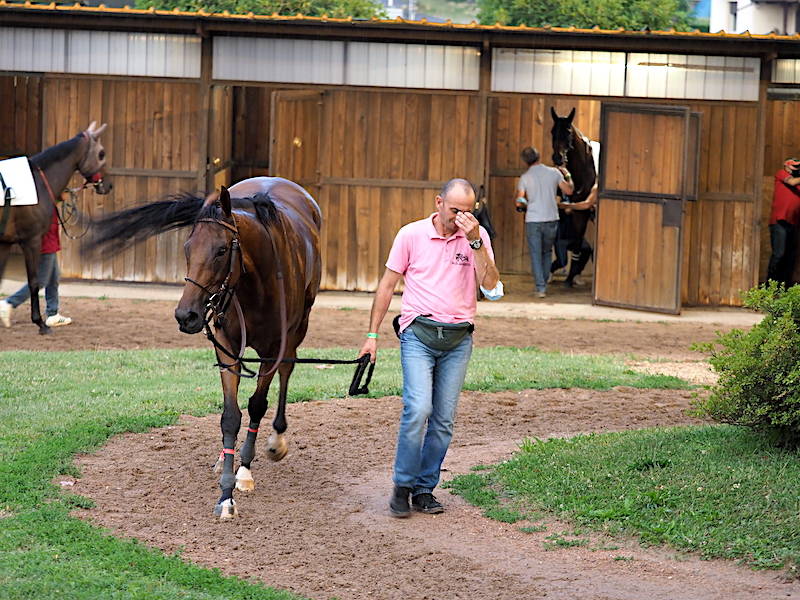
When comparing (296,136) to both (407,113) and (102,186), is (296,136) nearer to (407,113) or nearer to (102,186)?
(407,113)

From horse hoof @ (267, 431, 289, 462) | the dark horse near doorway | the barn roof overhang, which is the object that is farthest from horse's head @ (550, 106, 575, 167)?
horse hoof @ (267, 431, 289, 462)

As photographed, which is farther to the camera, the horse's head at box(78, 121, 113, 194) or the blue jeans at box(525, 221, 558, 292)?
the blue jeans at box(525, 221, 558, 292)

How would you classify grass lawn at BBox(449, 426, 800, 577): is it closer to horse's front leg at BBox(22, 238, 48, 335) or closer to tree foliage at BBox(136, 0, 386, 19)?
horse's front leg at BBox(22, 238, 48, 335)

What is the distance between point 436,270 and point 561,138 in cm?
1107

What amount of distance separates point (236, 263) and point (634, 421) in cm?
382

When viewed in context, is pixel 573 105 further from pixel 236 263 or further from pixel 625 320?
pixel 236 263

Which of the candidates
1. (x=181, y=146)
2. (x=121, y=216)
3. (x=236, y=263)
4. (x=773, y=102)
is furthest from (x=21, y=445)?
(x=773, y=102)

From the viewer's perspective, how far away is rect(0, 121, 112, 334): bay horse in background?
1265 cm

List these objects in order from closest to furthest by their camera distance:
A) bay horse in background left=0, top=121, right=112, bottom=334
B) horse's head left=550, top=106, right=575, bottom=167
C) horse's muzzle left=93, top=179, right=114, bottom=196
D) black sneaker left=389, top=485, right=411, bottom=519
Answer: black sneaker left=389, top=485, right=411, bottom=519
bay horse in background left=0, top=121, right=112, bottom=334
horse's muzzle left=93, top=179, right=114, bottom=196
horse's head left=550, top=106, right=575, bottom=167

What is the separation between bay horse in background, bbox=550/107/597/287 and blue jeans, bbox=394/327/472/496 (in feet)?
36.0

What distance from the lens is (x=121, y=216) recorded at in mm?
7453

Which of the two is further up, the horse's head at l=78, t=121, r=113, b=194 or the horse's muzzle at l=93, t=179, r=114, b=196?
the horse's head at l=78, t=121, r=113, b=194

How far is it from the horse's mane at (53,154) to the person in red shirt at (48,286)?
0.50 meters

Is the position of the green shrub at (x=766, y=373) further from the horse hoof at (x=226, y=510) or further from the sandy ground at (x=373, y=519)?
the horse hoof at (x=226, y=510)
